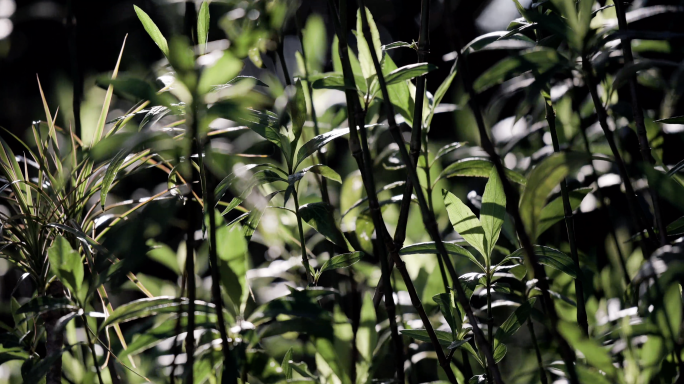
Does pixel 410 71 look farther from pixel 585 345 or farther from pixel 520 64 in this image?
pixel 585 345

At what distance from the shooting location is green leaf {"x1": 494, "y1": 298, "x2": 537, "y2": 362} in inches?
15.6

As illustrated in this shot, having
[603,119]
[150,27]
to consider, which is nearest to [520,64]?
[603,119]

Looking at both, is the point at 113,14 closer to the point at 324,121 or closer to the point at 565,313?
the point at 324,121

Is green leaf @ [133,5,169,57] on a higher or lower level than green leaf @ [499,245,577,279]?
higher

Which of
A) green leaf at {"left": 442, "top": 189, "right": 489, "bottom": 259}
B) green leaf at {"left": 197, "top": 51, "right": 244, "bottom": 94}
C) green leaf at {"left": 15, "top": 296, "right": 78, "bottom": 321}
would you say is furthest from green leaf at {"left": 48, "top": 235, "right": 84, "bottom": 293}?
green leaf at {"left": 442, "top": 189, "right": 489, "bottom": 259}

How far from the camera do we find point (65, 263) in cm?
36

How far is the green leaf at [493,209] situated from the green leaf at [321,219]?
0.13 metres

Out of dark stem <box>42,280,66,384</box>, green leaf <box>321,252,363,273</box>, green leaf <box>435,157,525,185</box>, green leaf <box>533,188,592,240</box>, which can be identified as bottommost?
dark stem <box>42,280,66,384</box>

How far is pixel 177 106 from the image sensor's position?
0.40 metres

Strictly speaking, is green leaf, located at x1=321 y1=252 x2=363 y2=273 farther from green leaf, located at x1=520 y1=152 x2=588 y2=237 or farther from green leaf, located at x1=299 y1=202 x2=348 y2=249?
green leaf, located at x1=520 y1=152 x2=588 y2=237

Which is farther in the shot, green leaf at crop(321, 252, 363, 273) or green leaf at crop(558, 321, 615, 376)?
green leaf at crop(321, 252, 363, 273)

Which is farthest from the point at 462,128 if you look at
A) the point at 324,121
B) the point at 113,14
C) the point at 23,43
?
the point at 23,43

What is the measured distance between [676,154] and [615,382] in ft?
2.18

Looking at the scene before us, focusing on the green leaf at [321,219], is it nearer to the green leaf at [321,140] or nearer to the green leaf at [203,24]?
the green leaf at [321,140]
